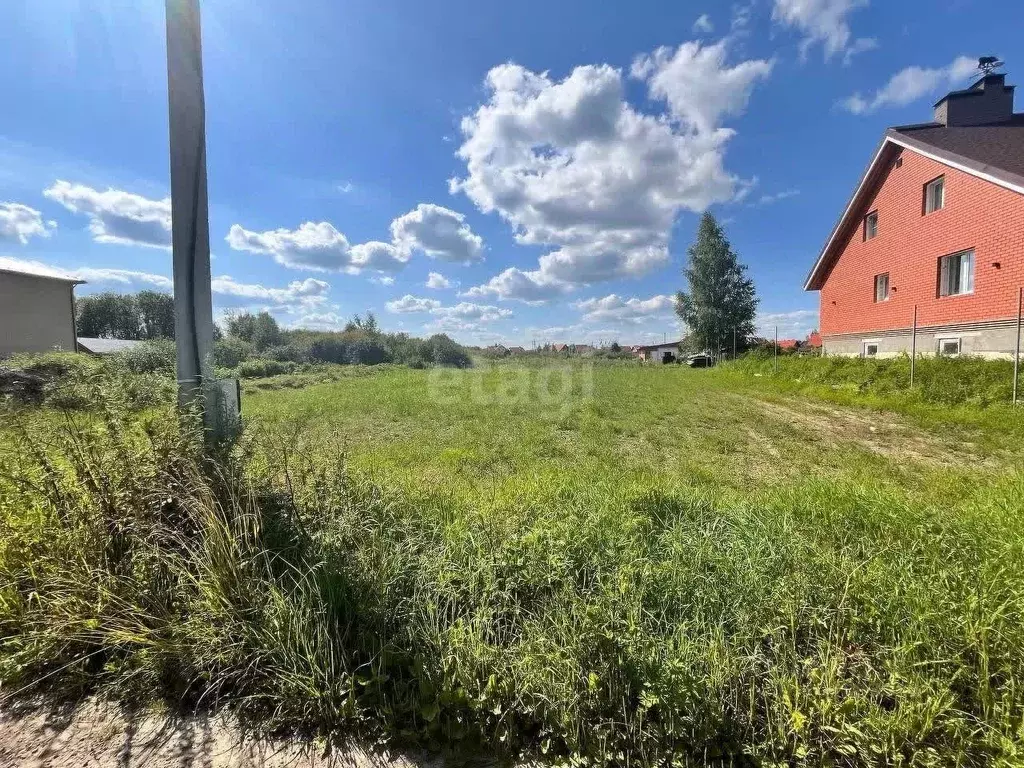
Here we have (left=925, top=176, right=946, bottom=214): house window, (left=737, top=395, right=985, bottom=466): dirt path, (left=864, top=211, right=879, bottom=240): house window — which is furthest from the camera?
(left=864, top=211, right=879, bottom=240): house window

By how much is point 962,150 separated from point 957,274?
318cm

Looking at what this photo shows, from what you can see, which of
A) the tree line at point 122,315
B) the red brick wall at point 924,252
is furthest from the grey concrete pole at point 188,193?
the tree line at point 122,315

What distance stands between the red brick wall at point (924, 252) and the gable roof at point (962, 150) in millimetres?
314

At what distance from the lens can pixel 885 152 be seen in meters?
12.4

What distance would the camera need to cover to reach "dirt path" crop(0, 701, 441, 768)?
50.0 inches

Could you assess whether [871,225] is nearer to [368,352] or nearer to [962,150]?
[962,150]

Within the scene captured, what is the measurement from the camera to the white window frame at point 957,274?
9781mm

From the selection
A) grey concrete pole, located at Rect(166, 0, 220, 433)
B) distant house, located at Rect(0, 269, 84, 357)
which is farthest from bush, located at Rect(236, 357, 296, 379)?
grey concrete pole, located at Rect(166, 0, 220, 433)

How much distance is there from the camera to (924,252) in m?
11.0

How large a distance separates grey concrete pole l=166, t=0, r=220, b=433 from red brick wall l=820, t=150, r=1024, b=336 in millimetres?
13016

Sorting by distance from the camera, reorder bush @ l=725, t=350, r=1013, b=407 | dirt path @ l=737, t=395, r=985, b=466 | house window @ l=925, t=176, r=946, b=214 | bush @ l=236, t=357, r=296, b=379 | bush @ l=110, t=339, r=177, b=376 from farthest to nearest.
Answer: bush @ l=236, t=357, r=296, b=379
house window @ l=925, t=176, r=946, b=214
bush @ l=725, t=350, r=1013, b=407
dirt path @ l=737, t=395, r=985, b=466
bush @ l=110, t=339, r=177, b=376

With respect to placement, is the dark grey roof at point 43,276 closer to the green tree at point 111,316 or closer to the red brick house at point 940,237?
the green tree at point 111,316

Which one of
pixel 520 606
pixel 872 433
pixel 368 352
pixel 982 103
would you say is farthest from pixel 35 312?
pixel 982 103

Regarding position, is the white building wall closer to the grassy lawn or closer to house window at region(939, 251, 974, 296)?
the grassy lawn
